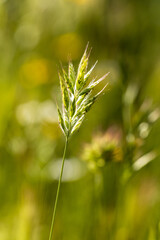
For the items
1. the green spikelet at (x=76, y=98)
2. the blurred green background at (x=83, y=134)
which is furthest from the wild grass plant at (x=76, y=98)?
the blurred green background at (x=83, y=134)

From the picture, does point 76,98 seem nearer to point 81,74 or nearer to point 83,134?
point 81,74

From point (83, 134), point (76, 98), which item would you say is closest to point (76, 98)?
point (76, 98)

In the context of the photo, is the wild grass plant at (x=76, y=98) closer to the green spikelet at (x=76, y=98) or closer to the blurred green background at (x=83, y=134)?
the green spikelet at (x=76, y=98)

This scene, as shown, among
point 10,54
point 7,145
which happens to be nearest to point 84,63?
point 7,145

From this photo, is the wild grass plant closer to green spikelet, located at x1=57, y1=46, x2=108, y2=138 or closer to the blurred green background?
green spikelet, located at x1=57, y1=46, x2=108, y2=138

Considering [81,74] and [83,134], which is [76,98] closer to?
[81,74]

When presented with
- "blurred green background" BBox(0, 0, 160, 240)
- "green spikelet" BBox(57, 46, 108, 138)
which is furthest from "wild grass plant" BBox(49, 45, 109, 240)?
"blurred green background" BBox(0, 0, 160, 240)

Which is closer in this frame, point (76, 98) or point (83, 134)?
point (76, 98)

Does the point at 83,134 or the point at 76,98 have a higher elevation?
the point at 83,134
